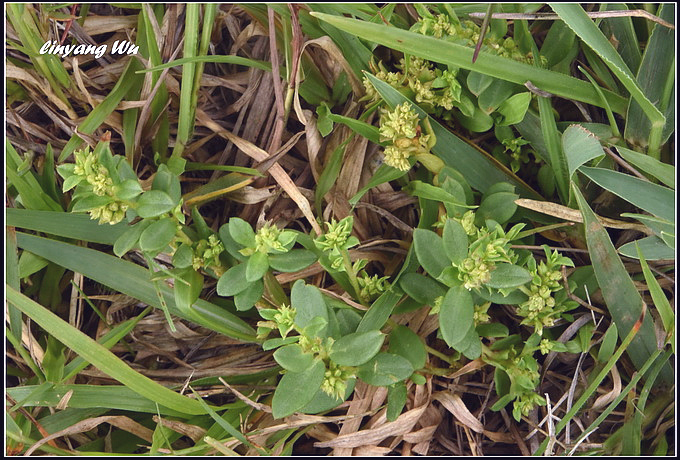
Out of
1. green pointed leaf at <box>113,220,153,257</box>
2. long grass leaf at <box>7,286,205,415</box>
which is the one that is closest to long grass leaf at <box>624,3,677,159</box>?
green pointed leaf at <box>113,220,153,257</box>

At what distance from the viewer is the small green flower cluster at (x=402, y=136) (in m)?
1.69

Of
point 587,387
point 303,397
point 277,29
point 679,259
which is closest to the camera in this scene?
point 303,397

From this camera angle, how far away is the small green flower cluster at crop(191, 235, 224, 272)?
5.77ft

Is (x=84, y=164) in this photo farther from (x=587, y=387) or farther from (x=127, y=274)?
(x=587, y=387)

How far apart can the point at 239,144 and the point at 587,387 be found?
1385mm

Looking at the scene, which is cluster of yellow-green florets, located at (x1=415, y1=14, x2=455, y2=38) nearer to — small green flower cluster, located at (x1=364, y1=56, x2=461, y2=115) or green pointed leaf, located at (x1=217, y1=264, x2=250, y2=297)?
small green flower cluster, located at (x1=364, y1=56, x2=461, y2=115)

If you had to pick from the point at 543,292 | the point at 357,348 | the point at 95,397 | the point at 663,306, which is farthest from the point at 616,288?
the point at 95,397

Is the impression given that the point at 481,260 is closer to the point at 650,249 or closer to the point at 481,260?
the point at 481,260

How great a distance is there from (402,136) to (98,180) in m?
0.85

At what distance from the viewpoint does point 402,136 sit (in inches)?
68.4

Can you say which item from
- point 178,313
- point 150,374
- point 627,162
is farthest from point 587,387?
point 150,374

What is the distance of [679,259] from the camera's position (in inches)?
67.7

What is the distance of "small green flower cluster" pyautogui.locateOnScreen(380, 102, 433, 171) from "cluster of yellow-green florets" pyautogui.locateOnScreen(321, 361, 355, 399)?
603 mm

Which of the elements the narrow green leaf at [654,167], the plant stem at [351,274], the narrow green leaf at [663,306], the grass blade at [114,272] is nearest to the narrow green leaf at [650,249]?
the narrow green leaf at [663,306]
